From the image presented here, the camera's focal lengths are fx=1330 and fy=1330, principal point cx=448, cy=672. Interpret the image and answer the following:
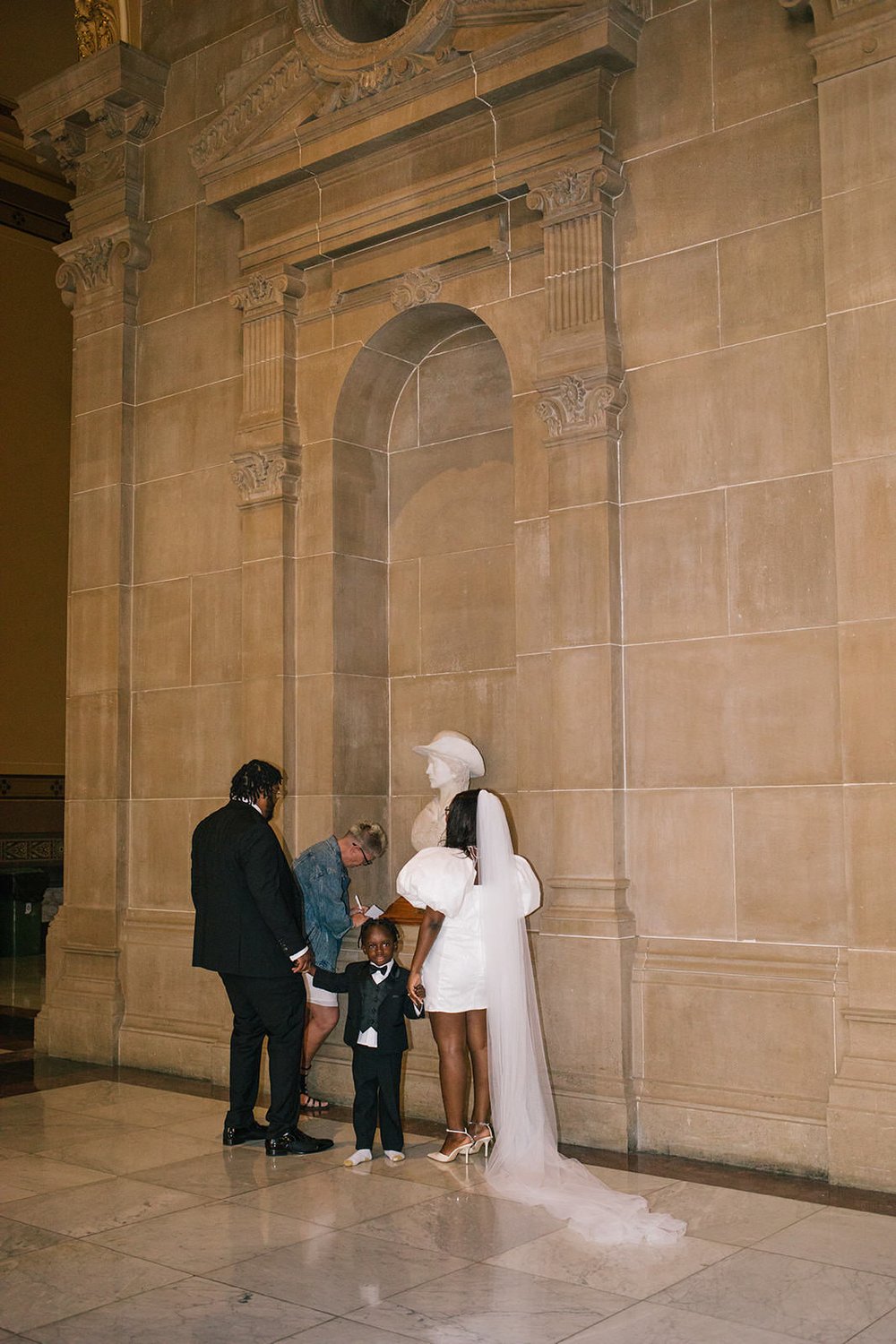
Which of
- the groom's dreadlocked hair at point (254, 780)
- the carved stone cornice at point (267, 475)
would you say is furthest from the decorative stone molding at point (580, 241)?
the groom's dreadlocked hair at point (254, 780)

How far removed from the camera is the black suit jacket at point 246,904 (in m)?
7.17

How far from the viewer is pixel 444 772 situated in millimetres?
8617

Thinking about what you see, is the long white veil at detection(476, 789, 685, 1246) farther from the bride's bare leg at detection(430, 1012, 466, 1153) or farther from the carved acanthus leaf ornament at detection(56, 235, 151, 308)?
the carved acanthus leaf ornament at detection(56, 235, 151, 308)

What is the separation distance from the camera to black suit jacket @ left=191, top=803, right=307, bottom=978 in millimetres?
7168

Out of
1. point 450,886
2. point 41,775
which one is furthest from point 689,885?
point 41,775

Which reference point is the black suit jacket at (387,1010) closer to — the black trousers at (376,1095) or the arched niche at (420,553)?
the black trousers at (376,1095)

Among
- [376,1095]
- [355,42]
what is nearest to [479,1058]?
[376,1095]

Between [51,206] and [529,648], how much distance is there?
12667 mm

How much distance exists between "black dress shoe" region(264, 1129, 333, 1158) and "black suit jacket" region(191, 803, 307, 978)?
0.90m

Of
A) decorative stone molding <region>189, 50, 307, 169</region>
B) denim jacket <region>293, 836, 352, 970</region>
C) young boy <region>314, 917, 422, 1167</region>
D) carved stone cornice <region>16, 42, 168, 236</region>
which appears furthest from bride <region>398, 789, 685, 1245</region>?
carved stone cornice <region>16, 42, 168, 236</region>

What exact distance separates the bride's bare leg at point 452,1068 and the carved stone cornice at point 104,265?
6666 mm

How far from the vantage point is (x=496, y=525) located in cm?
923

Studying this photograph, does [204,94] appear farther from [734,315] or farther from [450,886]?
[450,886]

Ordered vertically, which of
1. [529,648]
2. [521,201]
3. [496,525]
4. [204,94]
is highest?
[204,94]
